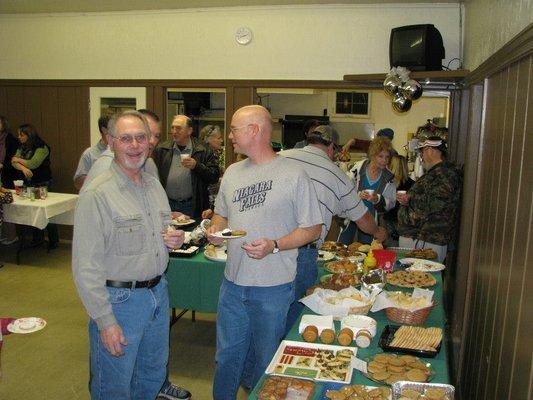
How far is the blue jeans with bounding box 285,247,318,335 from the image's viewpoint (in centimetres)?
308

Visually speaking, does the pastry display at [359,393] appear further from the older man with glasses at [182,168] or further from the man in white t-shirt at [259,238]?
the older man with glasses at [182,168]

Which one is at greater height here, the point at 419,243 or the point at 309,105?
the point at 309,105

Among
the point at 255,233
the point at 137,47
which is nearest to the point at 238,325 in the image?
the point at 255,233

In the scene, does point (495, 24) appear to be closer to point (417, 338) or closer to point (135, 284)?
point (417, 338)

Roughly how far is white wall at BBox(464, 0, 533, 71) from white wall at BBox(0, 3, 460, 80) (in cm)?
138

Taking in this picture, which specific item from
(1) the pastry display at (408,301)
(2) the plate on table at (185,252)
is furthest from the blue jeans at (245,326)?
(2) the plate on table at (185,252)

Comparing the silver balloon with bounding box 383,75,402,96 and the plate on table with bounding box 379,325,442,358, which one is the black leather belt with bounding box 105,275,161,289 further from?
the silver balloon with bounding box 383,75,402,96

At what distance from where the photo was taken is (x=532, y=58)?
5.26 feet

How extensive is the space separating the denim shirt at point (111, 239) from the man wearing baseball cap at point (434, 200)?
2.61 m

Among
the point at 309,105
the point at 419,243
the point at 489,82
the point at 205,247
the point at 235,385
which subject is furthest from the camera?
the point at 309,105

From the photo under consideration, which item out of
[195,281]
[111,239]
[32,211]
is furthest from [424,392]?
[32,211]

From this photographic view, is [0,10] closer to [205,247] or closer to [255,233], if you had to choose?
[205,247]

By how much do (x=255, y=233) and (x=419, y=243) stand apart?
91.5 inches

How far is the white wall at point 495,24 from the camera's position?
6.15 ft
